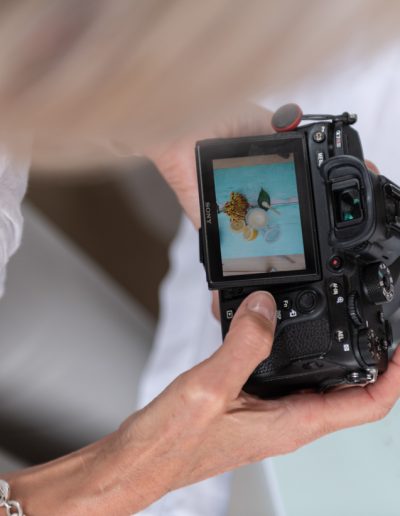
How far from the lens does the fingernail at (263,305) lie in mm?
517

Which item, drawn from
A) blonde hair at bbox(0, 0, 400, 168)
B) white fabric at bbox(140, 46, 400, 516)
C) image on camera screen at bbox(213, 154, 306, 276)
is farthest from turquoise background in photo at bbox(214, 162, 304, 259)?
blonde hair at bbox(0, 0, 400, 168)

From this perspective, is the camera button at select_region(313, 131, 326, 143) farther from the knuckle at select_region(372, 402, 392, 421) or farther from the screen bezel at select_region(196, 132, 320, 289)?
the knuckle at select_region(372, 402, 392, 421)

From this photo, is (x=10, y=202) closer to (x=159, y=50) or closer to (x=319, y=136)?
(x=319, y=136)

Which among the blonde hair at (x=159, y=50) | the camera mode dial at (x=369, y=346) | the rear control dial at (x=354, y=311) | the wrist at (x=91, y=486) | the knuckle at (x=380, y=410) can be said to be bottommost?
the wrist at (x=91, y=486)

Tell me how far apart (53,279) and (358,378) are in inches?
15.6

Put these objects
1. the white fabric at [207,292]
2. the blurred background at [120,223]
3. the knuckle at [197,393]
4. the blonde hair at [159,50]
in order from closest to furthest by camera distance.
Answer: the blonde hair at [159,50], the knuckle at [197,393], the white fabric at [207,292], the blurred background at [120,223]

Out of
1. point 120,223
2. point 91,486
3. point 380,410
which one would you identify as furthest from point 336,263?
point 120,223

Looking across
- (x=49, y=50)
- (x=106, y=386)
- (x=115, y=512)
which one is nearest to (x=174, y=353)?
(x=106, y=386)

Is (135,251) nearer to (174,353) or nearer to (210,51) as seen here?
(174,353)

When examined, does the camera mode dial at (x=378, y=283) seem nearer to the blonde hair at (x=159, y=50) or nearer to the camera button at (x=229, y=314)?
the camera button at (x=229, y=314)

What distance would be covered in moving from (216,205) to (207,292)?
0.24 m

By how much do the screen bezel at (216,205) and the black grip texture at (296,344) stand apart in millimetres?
35

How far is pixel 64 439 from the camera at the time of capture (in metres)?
0.84

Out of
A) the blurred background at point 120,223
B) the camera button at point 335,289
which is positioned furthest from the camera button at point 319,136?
the blurred background at point 120,223
